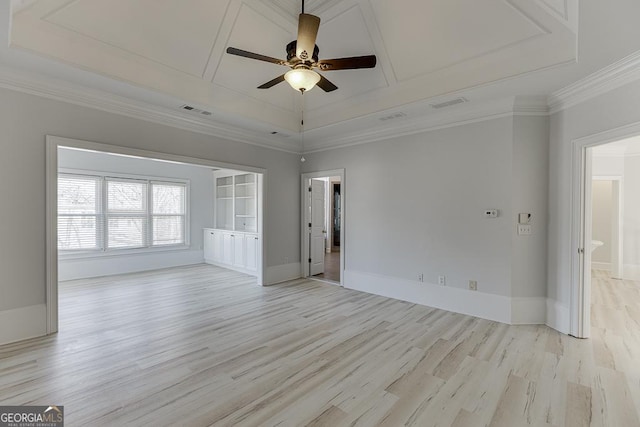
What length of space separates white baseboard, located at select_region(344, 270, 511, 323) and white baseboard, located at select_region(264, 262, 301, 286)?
3.98 ft

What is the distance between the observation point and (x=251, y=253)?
6.41 meters

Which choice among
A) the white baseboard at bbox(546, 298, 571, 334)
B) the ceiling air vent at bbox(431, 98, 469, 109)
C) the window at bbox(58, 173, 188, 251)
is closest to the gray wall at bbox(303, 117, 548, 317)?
the white baseboard at bbox(546, 298, 571, 334)

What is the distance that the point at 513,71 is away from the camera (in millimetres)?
3086

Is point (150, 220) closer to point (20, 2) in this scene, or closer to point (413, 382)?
point (20, 2)

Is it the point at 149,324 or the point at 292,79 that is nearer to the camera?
the point at 292,79

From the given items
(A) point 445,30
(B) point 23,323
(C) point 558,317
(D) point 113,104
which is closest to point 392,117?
(A) point 445,30

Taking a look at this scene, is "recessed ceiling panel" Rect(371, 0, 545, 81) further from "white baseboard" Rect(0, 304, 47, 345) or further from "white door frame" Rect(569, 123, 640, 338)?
"white baseboard" Rect(0, 304, 47, 345)

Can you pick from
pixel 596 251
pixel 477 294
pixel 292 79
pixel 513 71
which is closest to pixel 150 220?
pixel 292 79

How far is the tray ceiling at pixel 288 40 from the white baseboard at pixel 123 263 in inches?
177

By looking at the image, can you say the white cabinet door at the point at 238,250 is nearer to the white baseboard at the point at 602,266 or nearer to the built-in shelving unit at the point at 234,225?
the built-in shelving unit at the point at 234,225

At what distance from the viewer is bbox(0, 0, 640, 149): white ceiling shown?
9.03 feet

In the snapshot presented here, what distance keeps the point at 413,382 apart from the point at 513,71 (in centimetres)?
326

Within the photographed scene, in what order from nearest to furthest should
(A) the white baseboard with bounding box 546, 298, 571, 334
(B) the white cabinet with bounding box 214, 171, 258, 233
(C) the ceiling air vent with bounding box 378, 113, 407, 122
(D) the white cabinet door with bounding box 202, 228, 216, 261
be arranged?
(A) the white baseboard with bounding box 546, 298, 571, 334, (C) the ceiling air vent with bounding box 378, 113, 407, 122, (B) the white cabinet with bounding box 214, 171, 258, 233, (D) the white cabinet door with bounding box 202, 228, 216, 261

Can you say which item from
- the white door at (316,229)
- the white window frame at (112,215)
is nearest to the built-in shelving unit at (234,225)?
the white window frame at (112,215)
